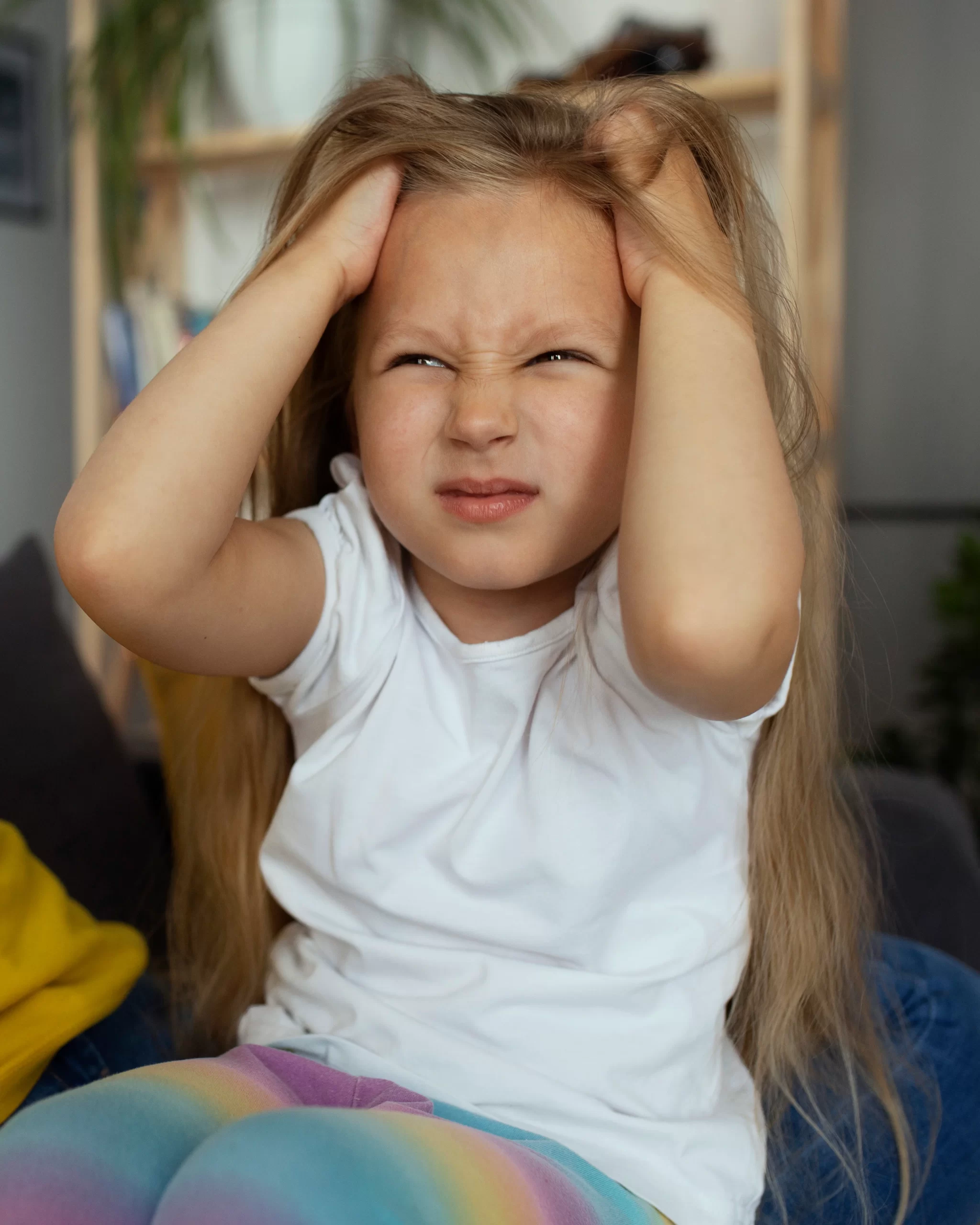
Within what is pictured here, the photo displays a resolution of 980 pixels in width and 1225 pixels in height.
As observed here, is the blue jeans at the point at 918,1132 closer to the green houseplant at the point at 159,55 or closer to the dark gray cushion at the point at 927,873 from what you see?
the dark gray cushion at the point at 927,873

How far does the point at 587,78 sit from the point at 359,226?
1123mm

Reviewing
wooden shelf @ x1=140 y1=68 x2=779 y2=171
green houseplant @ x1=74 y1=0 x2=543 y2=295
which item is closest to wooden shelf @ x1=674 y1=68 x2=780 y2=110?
wooden shelf @ x1=140 y1=68 x2=779 y2=171

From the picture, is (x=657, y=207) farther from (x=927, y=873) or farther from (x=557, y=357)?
(x=927, y=873)

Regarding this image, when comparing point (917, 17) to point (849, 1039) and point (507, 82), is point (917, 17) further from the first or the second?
point (849, 1039)

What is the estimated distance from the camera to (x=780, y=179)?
1925mm

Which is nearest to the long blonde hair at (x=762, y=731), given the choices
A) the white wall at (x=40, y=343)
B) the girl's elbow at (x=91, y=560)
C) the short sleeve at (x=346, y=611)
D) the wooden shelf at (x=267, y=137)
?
the short sleeve at (x=346, y=611)

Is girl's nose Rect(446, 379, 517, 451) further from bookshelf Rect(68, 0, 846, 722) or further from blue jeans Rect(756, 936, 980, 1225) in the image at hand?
bookshelf Rect(68, 0, 846, 722)

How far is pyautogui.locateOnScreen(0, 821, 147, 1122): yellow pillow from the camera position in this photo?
763mm

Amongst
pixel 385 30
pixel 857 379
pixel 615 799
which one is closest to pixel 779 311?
pixel 615 799

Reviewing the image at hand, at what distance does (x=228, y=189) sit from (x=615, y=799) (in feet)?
7.02

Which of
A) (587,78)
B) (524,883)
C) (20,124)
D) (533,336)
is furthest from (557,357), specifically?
(20,124)

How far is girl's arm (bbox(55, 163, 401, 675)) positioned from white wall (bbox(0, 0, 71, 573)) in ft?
6.52

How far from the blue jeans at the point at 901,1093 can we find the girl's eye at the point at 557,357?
0.59 m

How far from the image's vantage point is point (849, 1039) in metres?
0.92
